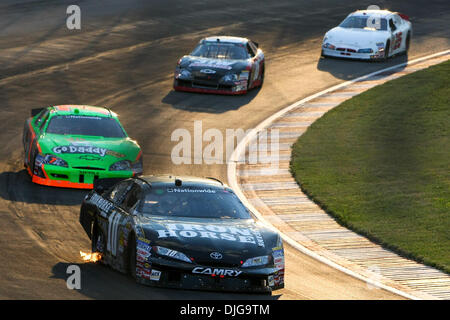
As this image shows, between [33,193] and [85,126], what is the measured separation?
229cm

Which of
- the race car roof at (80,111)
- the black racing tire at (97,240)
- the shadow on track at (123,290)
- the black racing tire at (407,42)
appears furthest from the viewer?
the black racing tire at (407,42)

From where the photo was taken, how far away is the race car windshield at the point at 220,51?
26734mm

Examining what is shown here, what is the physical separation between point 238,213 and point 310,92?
15.0 metres

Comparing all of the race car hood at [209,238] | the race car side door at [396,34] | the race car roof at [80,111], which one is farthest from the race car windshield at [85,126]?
the race car side door at [396,34]

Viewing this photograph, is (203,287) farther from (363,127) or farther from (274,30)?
(274,30)

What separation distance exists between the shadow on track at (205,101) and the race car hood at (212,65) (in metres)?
0.65

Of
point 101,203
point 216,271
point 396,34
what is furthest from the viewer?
point 396,34

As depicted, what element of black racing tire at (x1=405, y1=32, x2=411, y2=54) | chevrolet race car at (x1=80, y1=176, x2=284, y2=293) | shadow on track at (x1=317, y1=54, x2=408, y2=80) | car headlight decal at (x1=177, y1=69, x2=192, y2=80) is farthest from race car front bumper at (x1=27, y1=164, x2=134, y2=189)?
black racing tire at (x1=405, y1=32, x2=411, y2=54)

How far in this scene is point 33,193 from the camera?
1645 cm

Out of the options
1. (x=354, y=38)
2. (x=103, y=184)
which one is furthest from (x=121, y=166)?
(x=354, y=38)

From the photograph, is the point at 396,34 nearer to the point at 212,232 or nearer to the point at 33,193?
the point at 33,193

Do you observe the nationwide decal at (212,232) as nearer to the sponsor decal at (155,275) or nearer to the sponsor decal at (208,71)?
the sponsor decal at (155,275)

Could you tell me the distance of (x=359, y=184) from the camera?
725 inches

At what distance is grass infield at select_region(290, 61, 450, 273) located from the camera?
15.5m
